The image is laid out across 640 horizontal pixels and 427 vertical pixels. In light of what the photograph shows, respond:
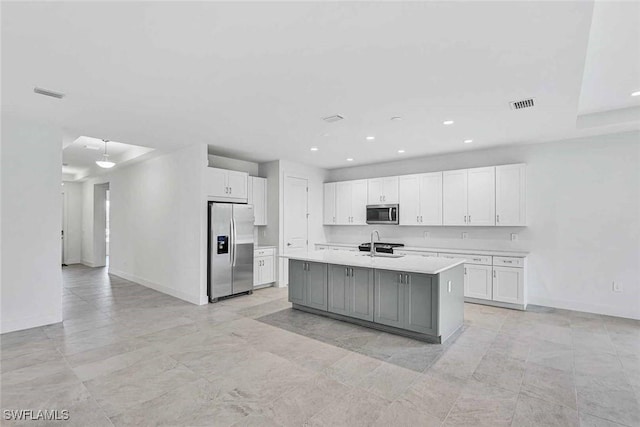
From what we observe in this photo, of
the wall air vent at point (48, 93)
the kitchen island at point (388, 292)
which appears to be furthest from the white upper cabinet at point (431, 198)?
the wall air vent at point (48, 93)

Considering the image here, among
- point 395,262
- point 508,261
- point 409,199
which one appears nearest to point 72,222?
point 409,199

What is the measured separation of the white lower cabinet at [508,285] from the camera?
4.79m

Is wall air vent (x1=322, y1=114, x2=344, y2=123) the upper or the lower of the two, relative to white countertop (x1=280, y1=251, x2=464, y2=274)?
upper

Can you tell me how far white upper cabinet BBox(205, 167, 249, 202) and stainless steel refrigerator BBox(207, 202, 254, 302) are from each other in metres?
0.29

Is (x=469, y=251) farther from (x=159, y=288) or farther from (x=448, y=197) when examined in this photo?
(x=159, y=288)

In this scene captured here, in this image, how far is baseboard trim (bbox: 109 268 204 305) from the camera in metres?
5.29

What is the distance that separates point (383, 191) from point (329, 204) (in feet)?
4.70

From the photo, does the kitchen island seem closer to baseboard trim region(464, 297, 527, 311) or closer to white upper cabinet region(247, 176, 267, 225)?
baseboard trim region(464, 297, 527, 311)

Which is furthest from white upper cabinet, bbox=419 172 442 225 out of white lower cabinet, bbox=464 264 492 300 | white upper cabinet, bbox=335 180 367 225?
white upper cabinet, bbox=335 180 367 225

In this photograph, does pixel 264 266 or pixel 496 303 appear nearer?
pixel 496 303

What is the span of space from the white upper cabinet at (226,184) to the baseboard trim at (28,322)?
2663mm

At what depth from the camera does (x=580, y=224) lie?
4.80 metres

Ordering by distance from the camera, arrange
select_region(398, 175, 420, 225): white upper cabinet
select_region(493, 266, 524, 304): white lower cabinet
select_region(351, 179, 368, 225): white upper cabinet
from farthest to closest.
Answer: select_region(351, 179, 368, 225): white upper cabinet < select_region(398, 175, 420, 225): white upper cabinet < select_region(493, 266, 524, 304): white lower cabinet

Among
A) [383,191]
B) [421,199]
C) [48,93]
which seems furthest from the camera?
[383,191]
